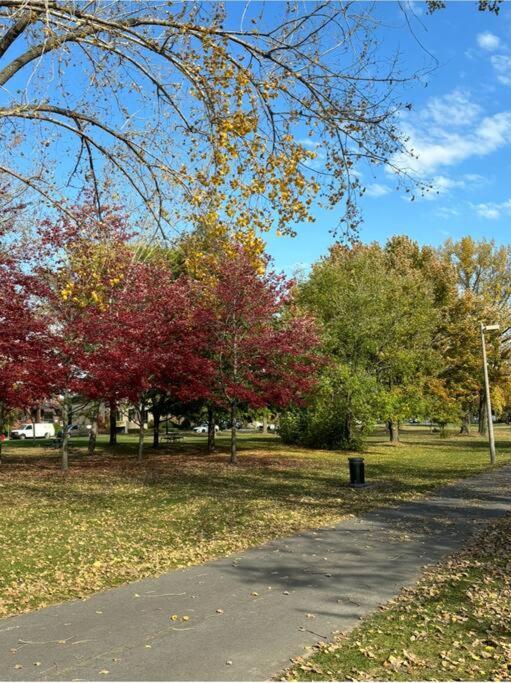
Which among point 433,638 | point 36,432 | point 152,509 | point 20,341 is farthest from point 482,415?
point 433,638

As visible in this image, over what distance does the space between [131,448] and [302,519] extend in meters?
21.8

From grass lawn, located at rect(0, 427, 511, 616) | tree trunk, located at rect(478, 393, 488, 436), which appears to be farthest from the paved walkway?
tree trunk, located at rect(478, 393, 488, 436)

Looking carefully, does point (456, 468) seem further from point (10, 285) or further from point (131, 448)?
point (131, 448)

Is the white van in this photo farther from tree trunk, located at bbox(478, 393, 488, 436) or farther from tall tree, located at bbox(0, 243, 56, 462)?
tall tree, located at bbox(0, 243, 56, 462)

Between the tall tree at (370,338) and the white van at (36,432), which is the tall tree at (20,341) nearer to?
the tall tree at (370,338)

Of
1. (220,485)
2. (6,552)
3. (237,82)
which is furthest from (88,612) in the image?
(220,485)

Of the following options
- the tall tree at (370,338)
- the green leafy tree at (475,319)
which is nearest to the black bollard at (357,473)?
the tall tree at (370,338)

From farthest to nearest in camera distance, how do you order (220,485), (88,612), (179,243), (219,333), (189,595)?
Result: 1. (219,333)
2. (220,485)
3. (179,243)
4. (189,595)
5. (88,612)

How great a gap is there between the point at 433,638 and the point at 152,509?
23.7 ft

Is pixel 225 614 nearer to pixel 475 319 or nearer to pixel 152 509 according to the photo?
pixel 152 509

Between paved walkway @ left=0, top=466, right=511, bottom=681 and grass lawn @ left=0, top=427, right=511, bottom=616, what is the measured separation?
59 cm

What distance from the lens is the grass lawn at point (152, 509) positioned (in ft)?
22.1

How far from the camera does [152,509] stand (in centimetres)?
1105

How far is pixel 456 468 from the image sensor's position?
19438mm
